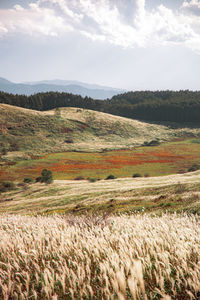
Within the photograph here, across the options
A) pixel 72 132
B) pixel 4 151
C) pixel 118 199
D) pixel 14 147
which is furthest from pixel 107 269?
pixel 72 132

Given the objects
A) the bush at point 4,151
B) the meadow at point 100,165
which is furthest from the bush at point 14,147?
the meadow at point 100,165

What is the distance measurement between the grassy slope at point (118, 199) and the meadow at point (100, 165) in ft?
59.7

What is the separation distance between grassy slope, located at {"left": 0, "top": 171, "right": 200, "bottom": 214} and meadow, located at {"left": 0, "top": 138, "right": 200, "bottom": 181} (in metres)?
18.2

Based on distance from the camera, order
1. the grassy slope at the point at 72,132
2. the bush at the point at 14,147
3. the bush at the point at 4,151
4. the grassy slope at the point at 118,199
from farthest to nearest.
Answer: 1. the grassy slope at the point at 72,132
2. the bush at the point at 14,147
3. the bush at the point at 4,151
4. the grassy slope at the point at 118,199

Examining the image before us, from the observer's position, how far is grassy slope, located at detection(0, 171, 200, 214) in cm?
1539

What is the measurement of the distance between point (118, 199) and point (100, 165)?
49.5m

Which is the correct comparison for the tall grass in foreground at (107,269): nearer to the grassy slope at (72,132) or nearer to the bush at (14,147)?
the grassy slope at (72,132)

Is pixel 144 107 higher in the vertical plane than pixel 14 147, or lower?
higher

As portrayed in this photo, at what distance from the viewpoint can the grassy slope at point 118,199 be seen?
50.5ft

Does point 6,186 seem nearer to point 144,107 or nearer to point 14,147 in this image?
point 14,147

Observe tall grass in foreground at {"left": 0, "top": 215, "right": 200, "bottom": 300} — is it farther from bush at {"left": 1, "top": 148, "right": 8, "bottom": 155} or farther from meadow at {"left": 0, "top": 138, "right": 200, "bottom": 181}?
bush at {"left": 1, "top": 148, "right": 8, "bottom": 155}

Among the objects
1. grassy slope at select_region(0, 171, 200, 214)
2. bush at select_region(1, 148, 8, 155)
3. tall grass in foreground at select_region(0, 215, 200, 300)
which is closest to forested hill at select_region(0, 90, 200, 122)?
bush at select_region(1, 148, 8, 155)

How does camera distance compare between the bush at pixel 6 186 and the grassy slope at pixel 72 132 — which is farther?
the grassy slope at pixel 72 132

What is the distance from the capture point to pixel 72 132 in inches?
4884
